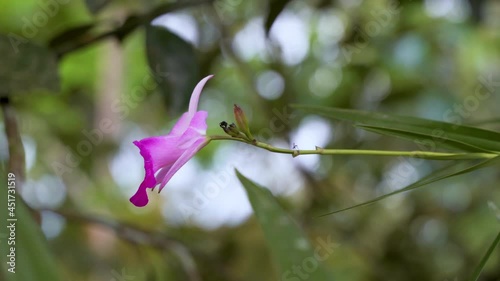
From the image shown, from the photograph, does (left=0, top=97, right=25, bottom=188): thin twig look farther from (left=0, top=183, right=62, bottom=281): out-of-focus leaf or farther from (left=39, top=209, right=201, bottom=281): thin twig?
(left=0, top=183, right=62, bottom=281): out-of-focus leaf

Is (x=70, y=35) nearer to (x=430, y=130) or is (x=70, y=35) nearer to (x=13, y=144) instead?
(x=13, y=144)

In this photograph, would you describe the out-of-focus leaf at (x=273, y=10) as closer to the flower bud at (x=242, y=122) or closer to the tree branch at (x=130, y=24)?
the tree branch at (x=130, y=24)

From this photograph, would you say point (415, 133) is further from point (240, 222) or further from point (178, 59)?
point (240, 222)

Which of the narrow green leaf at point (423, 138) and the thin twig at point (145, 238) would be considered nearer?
the narrow green leaf at point (423, 138)

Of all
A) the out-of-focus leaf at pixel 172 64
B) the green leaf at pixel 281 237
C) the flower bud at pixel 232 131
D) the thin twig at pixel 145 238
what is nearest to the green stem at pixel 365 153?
the flower bud at pixel 232 131

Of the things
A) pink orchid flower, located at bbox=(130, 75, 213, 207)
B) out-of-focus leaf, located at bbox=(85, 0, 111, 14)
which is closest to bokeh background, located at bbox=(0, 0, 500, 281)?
out-of-focus leaf, located at bbox=(85, 0, 111, 14)

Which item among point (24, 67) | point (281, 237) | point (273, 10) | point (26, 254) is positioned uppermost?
point (273, 10)

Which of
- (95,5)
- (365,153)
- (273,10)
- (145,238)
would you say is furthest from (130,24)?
(365,153)
